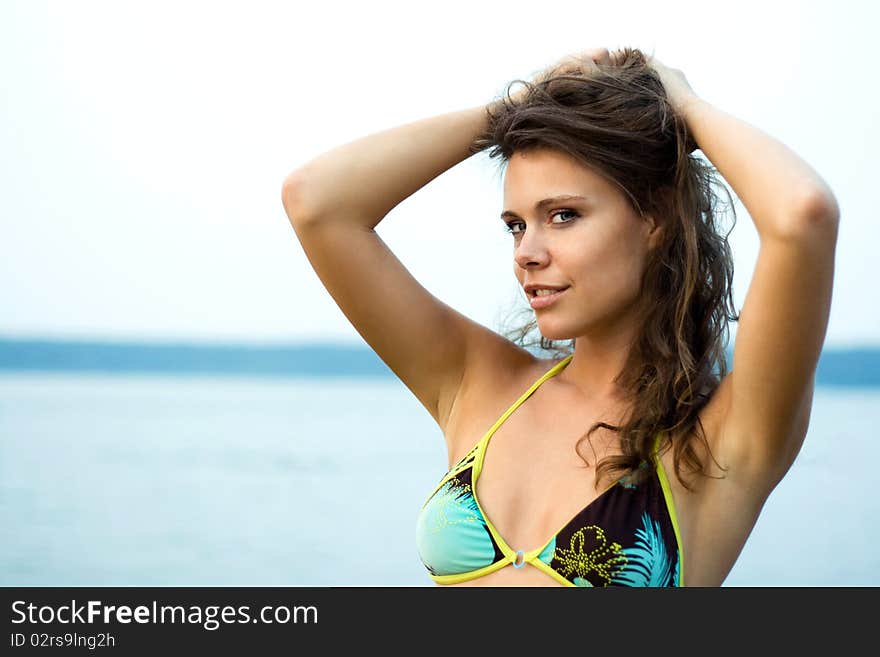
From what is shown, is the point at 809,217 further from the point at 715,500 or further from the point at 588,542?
the point at 588,542

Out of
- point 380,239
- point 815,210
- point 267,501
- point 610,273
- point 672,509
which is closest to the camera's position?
point 815,210

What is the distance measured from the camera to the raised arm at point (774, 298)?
5.16 feet

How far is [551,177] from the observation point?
1889 mm

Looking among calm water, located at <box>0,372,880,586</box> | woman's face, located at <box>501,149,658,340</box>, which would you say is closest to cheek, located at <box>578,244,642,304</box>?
woman's face, located at <box>501,149,658,340</box>

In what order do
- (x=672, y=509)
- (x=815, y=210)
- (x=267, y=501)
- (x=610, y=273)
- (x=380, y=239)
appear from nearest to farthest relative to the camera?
(x=815, y=210) < (x=672, y=509) < (x=610, y=273) < (x=380, y=239) < (x=267, y=501)

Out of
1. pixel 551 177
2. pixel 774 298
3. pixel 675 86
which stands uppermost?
pixel 675 86

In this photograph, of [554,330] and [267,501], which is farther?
[267,501]

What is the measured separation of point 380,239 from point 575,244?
16.0 inches

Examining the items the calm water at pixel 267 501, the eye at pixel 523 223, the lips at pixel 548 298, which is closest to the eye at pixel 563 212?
the eye at pixel 523 223

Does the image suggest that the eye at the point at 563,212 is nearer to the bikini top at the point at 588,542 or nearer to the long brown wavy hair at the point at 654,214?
→ the long brown wavy hair at the point at 654,214

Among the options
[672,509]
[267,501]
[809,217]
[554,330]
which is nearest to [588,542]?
[672,509]

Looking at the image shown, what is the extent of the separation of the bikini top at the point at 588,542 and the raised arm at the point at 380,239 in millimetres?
279

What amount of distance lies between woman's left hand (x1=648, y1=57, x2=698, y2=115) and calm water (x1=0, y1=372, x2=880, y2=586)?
Result: 2.51 metres
